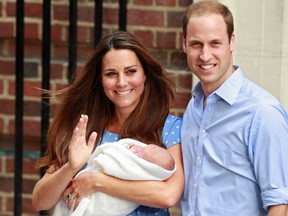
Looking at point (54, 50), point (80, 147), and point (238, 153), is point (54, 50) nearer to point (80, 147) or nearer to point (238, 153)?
point (80, 147)

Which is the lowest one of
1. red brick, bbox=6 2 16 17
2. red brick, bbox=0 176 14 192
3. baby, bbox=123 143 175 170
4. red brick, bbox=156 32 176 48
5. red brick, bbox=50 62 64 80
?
red brick, bbox=0 176 14 192

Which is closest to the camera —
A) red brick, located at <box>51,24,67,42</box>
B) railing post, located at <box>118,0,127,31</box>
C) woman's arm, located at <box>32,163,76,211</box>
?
woman's arm, located at <box>32,163,76,211</box>

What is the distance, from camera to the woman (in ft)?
11.8

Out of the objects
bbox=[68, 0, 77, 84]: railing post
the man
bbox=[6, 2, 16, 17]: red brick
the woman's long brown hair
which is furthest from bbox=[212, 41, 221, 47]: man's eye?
bbox=[6, 2, 16, 17]: red brick

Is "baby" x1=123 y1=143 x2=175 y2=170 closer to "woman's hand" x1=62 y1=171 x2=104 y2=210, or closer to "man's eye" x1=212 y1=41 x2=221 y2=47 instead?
"woman's hand" x1=62 y1=171 x2=104 y2=210

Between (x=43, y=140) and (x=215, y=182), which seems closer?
(x=215, y=182)

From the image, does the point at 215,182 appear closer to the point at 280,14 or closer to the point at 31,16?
the point at 280,14

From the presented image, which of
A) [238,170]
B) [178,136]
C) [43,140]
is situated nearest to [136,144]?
[178,136]

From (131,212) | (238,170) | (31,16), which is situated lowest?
(131,212)

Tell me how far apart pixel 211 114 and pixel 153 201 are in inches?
17.0

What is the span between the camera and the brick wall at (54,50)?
4891mm

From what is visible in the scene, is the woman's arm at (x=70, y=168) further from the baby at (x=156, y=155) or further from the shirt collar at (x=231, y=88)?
the shirt collar at (x=231, y=88)

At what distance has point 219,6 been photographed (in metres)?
3.44

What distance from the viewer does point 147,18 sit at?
490 cm
